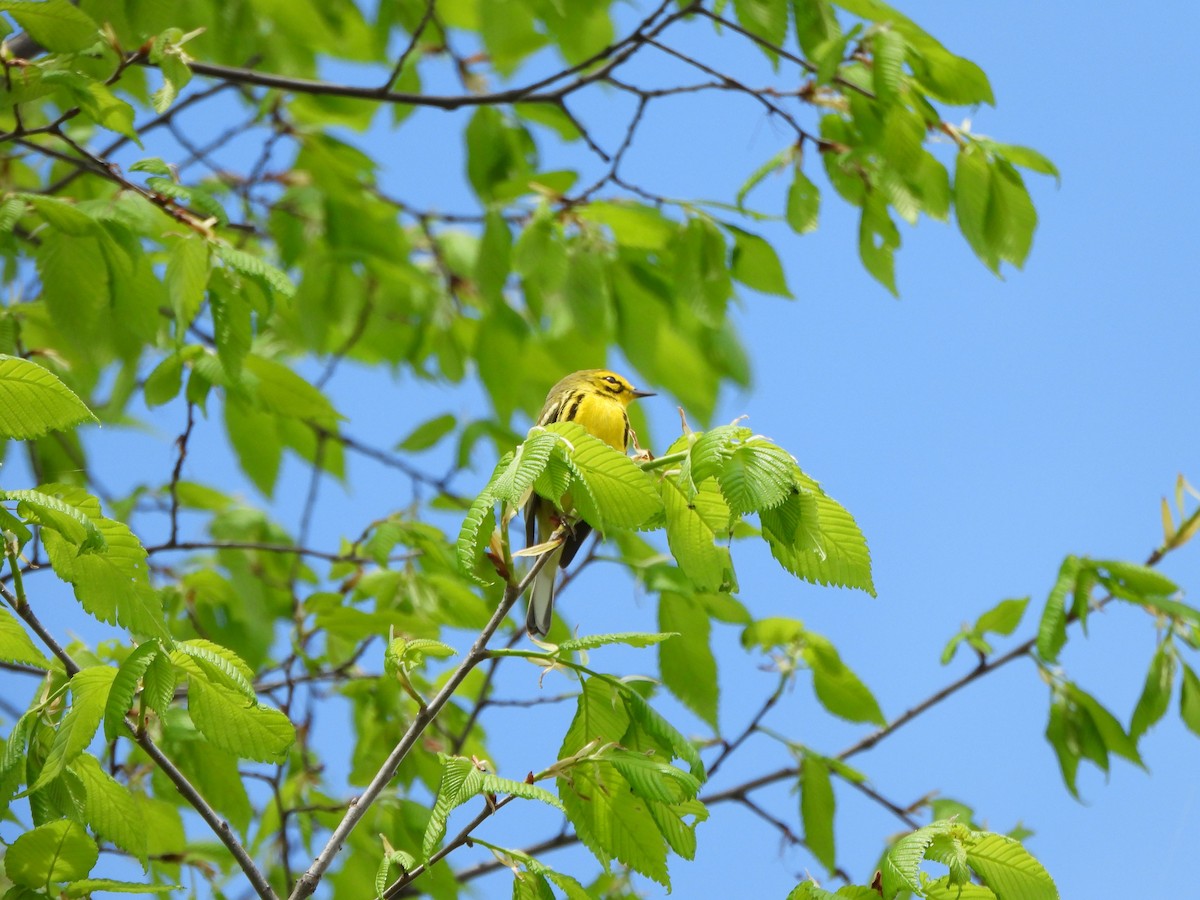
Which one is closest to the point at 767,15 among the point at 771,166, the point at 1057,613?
the point at 771,166

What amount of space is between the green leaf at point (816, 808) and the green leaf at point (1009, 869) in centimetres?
129

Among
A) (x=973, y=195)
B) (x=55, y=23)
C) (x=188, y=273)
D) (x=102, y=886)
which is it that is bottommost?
(x=102, y=886)

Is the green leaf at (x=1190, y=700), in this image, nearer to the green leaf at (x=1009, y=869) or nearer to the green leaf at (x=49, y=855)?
the green leaf at (x=1009, y=869)

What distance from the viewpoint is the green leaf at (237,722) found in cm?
139

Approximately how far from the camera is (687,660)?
258cm

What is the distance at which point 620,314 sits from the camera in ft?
10.7

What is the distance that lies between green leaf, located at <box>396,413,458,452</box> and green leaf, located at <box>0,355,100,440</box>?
2230 millimetres

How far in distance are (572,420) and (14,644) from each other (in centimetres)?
151

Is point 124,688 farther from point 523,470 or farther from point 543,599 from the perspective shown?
point 543,599

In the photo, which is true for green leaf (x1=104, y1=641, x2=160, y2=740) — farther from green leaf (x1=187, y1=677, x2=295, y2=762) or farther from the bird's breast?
the bird's breast

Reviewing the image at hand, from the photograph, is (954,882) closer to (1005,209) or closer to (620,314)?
(1005,209)

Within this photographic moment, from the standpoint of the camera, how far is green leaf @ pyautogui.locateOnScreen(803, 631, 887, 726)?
2.77m

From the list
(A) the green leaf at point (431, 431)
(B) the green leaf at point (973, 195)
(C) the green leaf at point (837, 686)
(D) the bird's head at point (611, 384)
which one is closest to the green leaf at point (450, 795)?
(C) the green leaf at point (837, 686)

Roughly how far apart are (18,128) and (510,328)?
173 cm
